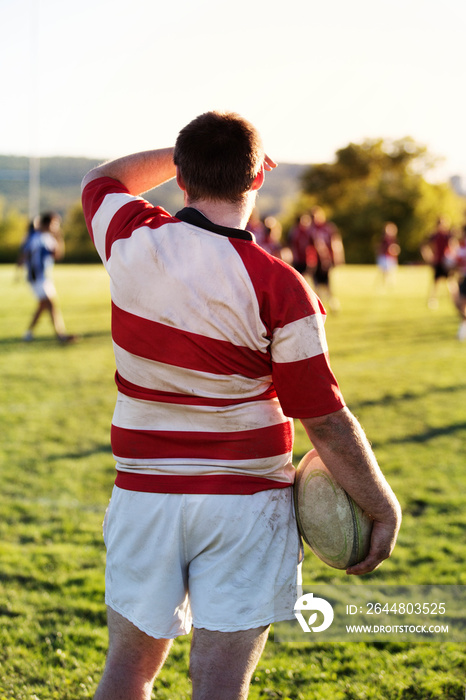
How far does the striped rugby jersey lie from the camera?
180cm

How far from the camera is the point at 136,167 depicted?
2305mm

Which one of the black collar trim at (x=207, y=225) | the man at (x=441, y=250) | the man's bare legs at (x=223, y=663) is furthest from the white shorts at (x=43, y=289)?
the man's bare legs at (x=223, y=663)

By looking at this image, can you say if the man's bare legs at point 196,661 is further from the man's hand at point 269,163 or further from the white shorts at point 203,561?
the man's hand at point 269,163

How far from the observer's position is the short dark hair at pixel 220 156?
1.81m

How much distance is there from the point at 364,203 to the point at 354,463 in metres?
75.7

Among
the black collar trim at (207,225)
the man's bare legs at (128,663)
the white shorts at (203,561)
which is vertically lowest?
the man's bare legs at (128,663)

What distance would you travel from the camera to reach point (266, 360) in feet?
6.26

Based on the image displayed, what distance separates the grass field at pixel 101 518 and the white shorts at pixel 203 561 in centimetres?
135

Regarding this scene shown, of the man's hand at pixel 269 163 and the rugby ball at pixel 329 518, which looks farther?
the man's hand at pixel 269 163

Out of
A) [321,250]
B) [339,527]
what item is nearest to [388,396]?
[339,527]

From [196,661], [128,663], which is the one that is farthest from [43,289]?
[196,661]

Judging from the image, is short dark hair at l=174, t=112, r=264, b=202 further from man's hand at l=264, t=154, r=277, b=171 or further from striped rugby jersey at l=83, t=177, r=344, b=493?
man's hand at l=264, t=154, r=277, b=171

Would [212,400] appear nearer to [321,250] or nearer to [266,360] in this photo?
[266,360]

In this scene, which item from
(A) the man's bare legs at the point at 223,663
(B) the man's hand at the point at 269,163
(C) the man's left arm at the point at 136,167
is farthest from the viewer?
(C) the man's left arm at the point at 136,167
